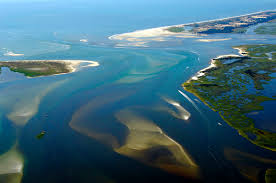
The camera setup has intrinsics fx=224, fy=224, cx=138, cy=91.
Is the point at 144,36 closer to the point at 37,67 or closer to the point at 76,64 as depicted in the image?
the point at 76,64

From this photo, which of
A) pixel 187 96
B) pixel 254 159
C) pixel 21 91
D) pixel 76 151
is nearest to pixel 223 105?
pixel 187 96

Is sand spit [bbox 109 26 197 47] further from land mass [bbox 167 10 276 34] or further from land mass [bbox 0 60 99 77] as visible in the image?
land mass [bbox 0 60 99 77]

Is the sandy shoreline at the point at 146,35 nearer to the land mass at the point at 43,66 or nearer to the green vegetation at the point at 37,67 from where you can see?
the land mass at the point at 43,66

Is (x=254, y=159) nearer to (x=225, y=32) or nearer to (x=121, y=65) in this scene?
(x=121, y=65)

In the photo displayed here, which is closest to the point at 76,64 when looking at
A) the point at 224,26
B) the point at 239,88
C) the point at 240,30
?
the point at 239,88

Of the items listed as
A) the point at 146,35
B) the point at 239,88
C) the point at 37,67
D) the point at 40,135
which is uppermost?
the point at 146,35

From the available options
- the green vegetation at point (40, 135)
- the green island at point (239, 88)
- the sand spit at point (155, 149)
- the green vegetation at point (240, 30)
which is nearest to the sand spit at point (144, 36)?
the green vegetation at point (240, 30)
